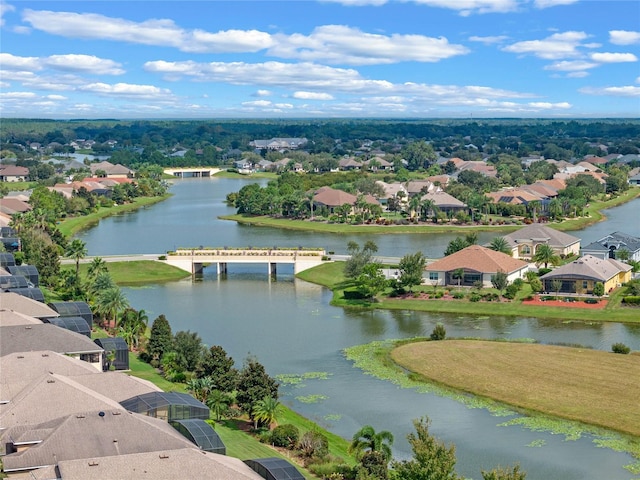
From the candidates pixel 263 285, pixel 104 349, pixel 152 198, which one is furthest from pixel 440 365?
pixel 152 198

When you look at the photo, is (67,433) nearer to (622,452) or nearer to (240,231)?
(622,452)

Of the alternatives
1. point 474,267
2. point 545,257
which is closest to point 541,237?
point 545,257

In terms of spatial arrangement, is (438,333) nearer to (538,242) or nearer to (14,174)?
(538,242)

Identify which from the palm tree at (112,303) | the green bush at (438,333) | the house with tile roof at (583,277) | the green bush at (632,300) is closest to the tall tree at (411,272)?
the house with tile roof at (583,277)

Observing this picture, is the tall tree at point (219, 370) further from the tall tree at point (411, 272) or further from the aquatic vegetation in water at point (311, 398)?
the tall tree at point (411, 272)

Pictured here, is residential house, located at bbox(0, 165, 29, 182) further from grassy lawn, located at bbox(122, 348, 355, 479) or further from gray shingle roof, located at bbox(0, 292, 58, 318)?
grassy lawn, located at bbox(122, 348, 355, 479)

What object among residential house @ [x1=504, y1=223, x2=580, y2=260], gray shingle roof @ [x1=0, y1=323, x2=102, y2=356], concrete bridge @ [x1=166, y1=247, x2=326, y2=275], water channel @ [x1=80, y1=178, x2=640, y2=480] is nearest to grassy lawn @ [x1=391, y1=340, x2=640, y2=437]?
water channel @ [x1=80, y1=178, x2=640, y2=480]
